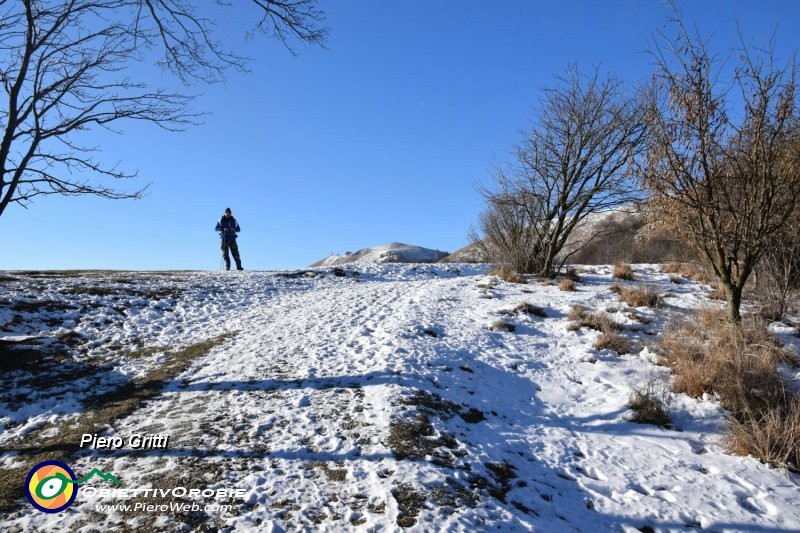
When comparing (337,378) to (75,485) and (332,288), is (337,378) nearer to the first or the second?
(75,485)

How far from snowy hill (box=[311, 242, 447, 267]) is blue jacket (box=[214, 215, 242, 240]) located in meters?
11.3

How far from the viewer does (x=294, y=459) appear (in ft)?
→ 12.0

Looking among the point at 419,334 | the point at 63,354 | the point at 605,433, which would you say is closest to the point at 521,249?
the point at 419,334

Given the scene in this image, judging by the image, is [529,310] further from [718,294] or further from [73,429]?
[73,429]

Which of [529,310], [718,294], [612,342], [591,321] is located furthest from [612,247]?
[612,342]

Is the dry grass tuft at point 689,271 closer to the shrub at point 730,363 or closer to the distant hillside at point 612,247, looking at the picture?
the shrub at point 730,363

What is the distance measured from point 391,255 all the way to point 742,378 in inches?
964

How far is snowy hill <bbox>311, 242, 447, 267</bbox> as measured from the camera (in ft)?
95.1

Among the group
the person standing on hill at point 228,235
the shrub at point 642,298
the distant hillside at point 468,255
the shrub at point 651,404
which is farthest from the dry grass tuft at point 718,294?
the person standing on hill at point 228,235

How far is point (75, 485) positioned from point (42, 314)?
6172 millimetres

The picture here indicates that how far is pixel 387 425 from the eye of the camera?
4.25 m

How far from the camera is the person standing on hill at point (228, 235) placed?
1722 centimetres

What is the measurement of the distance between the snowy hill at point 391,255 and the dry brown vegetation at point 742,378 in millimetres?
22601

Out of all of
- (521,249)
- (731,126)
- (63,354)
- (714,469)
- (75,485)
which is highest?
(731,126)
